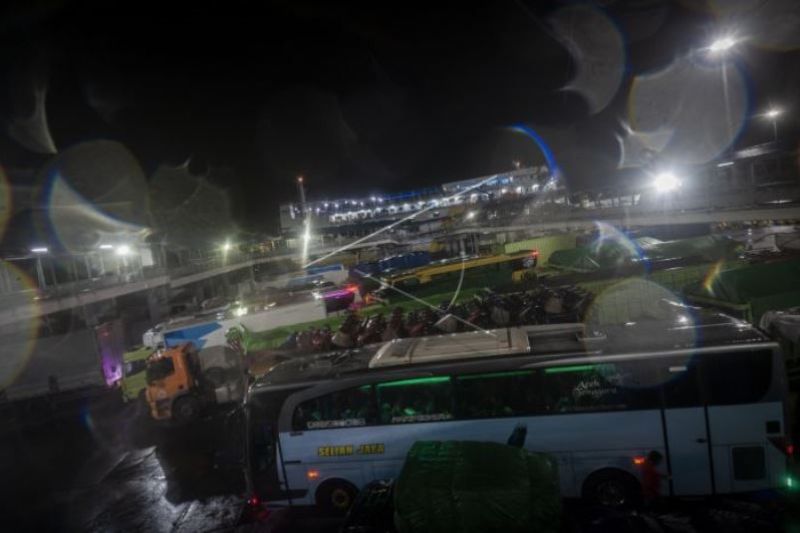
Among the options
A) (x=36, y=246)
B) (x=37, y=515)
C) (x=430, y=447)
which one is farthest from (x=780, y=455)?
(x=36, y=246)

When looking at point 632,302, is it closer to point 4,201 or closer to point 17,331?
point 17,331

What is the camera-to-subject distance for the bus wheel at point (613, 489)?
16.9ft

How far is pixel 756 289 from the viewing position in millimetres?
10078

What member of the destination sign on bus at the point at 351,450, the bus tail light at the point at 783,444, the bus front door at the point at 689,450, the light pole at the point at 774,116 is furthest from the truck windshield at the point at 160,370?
the light pole at the point at 774,116

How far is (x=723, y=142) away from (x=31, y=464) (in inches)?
1112

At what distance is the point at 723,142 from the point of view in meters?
20.7

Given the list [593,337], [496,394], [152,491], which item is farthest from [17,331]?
[593,337]

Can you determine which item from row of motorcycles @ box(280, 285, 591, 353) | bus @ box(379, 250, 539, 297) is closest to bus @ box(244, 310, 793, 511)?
row of motorcycles @ box(280, 285, 591, 353)

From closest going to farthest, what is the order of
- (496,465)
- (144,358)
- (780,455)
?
(496,465), (780,455), (144,358)

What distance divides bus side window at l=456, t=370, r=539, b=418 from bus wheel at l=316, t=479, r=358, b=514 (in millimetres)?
1865

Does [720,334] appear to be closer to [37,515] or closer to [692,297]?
[692,297]

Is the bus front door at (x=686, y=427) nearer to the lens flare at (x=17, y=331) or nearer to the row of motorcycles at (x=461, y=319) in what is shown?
the row of motorcycles at (x=461, y=319)

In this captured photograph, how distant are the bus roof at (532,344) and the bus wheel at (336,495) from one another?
1450 mm

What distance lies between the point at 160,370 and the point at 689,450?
36.3 ft
